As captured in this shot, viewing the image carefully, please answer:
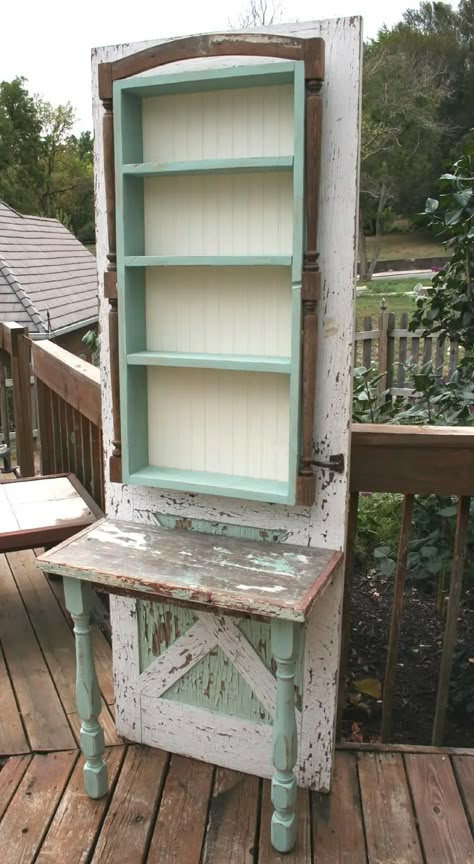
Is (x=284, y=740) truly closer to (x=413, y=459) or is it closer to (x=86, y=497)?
(x=413, y=459)

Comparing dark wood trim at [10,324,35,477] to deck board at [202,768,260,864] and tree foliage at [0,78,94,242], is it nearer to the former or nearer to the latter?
deck board at [202,768,260,864]

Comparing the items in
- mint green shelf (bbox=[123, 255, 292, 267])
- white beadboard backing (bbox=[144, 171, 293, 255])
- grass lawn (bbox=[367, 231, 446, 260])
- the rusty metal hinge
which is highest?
grass lawn (bbox=[367, 231, 446, 260])

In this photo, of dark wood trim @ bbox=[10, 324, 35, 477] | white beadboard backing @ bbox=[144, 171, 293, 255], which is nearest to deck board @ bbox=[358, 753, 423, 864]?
white beadboard backing @ bbox=[144, 171, 293, 255]

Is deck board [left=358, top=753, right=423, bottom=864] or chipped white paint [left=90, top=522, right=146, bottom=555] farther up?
chipped white paint [left=90, top=522, right=146, bottom=555]

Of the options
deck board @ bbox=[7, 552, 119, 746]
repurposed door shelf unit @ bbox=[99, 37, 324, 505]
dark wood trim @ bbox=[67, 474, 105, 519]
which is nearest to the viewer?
repurposed door shelf unit @ bbox=[99, 37, 324, 505]

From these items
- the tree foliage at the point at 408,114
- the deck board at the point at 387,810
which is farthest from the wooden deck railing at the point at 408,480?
the tree foliage at the point at 408,114

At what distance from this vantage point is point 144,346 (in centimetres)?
190

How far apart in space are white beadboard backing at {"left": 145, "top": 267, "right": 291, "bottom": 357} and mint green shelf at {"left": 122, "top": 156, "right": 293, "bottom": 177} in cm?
23

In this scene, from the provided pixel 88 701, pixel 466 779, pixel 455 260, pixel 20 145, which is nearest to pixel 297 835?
pixel 466 779

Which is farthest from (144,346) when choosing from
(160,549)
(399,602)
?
(399,602)

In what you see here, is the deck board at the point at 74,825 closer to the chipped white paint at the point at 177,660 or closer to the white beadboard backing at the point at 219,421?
Result: the chipped white paint at the point at 177,660

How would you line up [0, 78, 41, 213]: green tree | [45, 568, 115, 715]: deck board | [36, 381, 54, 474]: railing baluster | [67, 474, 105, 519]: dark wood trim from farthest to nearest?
[0, 78, 41, 213]: green tree
[36, 381, 54, 474]: railing baluster
[67, 474, 105, 519]: dark wood trim
[45, 568, 115, 715]: deck board

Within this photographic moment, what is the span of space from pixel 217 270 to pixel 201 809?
142 cm

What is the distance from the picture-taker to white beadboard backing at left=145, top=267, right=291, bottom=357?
68.3 inches
